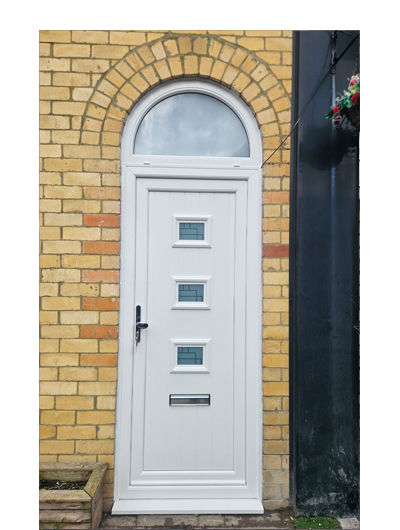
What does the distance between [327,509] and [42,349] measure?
217cm

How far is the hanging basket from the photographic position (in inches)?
86.0

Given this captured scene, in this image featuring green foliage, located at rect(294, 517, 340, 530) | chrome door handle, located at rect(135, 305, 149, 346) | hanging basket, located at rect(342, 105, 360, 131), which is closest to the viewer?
hanging basket, located at rect(342, 105, 360, 131)

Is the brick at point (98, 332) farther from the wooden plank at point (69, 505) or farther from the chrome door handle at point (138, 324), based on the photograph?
the wooden plank at point (69, 505)

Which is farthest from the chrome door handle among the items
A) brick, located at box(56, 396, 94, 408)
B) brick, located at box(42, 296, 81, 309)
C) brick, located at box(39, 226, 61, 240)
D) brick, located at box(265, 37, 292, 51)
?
brick, located at box(265, 37, 292, 51)

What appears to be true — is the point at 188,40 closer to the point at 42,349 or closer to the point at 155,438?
the point at 42,349

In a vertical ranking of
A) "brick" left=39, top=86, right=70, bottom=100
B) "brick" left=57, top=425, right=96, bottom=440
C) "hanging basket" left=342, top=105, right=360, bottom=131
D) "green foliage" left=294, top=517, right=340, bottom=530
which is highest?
"brick" left=39, top=86, right=70, bottom=100

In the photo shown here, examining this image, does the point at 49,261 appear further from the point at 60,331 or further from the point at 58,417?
the point at 58,417

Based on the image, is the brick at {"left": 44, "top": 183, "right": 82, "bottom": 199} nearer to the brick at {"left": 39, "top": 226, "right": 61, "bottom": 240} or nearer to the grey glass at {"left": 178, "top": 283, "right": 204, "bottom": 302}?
the brick at {"left": 39, "top": 226, "right": 61, "bottom": 240}

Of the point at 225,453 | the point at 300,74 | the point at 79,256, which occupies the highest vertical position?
the point at 300,74

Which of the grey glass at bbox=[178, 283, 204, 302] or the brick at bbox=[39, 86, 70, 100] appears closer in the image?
the brick at bbox=[39, 86, 70, 100]

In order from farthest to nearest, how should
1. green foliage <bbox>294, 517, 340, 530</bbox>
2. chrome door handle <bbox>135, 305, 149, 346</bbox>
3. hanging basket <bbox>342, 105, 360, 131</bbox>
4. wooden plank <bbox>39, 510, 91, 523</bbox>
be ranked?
1. chrome door handle <bbox>135, 305, 149, 346</bbox>
2. green foliage <bbox>294, 517, 340, 530</bbox>
3. hanging basket <bbox>342, 105, 360, 131</bbox>
4. wooden plank <bbox>39, 510, 91, 523</bbox>

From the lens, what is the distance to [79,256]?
2.39 metres

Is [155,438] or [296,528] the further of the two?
[155,438]

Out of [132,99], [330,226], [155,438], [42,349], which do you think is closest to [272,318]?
[330,226]
